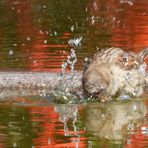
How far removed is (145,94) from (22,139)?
2.42 metres

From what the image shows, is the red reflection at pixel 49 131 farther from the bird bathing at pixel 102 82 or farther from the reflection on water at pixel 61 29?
the reflection on water at pixel 61 29

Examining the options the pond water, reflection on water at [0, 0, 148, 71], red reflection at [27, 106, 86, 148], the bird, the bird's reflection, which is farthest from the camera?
reflection on water at [0, 0, 148, 71]

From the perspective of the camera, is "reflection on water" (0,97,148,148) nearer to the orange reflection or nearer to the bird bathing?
the bird bathing

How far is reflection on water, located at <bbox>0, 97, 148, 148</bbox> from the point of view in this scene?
7.00 m

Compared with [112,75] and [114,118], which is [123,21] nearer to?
[112,75]

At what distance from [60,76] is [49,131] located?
263 centimetres

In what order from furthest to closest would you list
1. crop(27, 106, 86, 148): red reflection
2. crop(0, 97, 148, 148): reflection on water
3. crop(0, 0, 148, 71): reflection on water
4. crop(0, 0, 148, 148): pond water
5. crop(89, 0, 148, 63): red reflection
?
crop(89, 0, 148, 63): red reflection → crop(0, 0, 148, 71): reflection on water → crop(0, 0, 148, 148): pond water → crop(0, 97, 148, 148): reflection on water → crop(27, 106, 86, 148): red reflection

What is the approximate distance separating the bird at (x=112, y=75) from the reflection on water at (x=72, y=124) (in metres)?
0.14

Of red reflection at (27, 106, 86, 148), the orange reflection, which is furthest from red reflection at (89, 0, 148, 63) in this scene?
red reflection at (27, 106, 86, 148)

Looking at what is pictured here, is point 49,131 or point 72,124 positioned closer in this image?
point 49,131

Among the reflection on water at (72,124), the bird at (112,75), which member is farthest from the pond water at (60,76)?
the bird at (112,75)

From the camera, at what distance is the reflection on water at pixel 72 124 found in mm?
6996

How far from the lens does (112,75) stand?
8.58 m

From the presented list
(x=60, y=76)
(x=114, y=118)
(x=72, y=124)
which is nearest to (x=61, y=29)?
(x=60, y=76)
